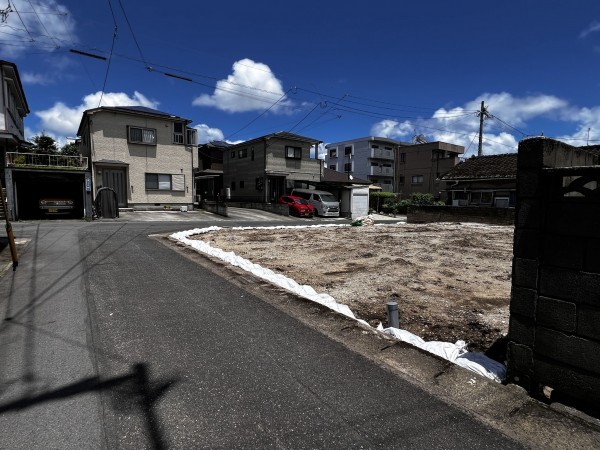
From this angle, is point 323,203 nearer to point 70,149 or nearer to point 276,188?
point 276,188

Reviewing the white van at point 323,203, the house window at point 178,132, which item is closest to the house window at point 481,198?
the white van at point 323,203

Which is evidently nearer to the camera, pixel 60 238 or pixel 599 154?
pixel 599 154

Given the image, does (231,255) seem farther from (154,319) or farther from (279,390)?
(279,390)

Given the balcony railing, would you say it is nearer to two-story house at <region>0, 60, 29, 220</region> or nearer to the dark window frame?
two-story house at <region>0, 60, 29, 220</region>

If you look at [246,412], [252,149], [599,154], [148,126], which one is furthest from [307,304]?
[252,149]

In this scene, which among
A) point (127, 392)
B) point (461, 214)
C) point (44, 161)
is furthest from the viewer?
point (461, 214)

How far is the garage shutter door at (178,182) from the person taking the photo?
25.7 meters

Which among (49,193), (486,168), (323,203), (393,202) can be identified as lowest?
(393,202)

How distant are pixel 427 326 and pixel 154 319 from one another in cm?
341

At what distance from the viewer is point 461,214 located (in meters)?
21.0

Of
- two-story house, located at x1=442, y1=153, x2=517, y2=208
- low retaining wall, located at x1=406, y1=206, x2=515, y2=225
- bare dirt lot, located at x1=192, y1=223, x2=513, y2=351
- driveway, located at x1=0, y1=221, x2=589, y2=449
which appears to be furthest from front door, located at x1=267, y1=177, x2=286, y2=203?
driveway, located at x1=0, y1=221, x2=589, y2=449

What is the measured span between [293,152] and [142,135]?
500 inches

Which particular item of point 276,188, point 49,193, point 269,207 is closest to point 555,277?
point 269,207

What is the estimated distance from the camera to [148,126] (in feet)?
81.2
